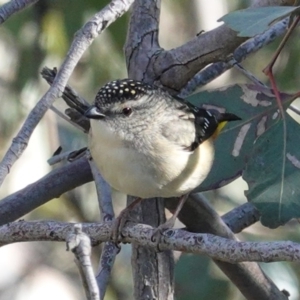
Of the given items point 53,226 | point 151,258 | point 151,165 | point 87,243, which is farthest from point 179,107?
point 87,243

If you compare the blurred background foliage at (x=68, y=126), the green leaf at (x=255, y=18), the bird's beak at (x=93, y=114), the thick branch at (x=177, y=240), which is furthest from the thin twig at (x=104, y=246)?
the green leaf at (x=255, y=18)

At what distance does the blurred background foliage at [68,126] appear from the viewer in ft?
11.5

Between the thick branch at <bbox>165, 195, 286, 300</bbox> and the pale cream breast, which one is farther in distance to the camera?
the thick branch at <bbox>165, 195, 286, 300</bbox>

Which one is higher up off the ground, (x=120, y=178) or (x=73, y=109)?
(x=73, y=109)

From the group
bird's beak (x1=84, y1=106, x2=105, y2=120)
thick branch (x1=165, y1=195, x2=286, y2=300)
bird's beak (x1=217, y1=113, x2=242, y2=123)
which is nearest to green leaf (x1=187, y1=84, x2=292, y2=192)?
bird's beak (x1=217, y1=113, x2=242, y2=123)

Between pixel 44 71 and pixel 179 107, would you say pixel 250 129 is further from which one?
pixel 44 71

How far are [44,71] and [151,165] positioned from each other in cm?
55

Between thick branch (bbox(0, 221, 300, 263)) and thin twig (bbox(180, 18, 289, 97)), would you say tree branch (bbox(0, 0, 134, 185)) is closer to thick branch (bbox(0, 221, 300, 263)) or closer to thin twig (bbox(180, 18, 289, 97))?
thick branch (bbox(0, 221, 300, 263))

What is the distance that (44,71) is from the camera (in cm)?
281

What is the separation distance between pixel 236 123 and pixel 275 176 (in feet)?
1.04

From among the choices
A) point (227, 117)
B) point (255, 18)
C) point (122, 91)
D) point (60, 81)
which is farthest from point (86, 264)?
point (227, 117)

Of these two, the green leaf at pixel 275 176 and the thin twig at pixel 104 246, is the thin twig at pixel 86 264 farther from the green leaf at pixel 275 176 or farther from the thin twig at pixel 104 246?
the green leaf at pixel 275 176

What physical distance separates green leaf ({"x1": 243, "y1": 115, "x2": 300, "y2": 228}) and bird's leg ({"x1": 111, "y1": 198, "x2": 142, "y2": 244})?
1.43 ft

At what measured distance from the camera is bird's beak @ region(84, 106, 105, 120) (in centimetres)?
266
